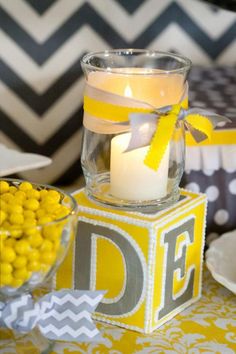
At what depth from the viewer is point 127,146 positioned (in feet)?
2.72

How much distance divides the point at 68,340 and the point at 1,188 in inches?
7.0

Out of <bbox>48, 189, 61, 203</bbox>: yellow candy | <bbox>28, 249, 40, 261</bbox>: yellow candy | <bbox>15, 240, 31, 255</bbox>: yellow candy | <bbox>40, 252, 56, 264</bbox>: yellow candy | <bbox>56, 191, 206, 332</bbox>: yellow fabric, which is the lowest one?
<bbox>56, 191, 206, 332</bbox>: yellow fabric

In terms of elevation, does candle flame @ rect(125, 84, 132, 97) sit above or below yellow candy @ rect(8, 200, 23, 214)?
above

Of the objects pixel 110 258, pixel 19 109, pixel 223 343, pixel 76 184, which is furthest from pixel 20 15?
pixel 223 343

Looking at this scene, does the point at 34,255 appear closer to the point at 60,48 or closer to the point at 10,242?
the point at 10,242

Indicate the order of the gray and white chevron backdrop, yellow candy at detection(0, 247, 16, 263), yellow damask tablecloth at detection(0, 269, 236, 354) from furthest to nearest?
1. the gray and white chevron backdrop
2. yellow damask tablecloth at detection(0, 269, 236, 354)
3. yellow candy at detection(0, 247, 16, 263)

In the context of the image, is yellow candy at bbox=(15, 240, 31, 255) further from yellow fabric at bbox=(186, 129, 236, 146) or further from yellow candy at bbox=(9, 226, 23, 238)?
yellow fabric at bbox=(186, 129, 236, 146)

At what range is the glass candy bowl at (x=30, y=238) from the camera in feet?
2.24

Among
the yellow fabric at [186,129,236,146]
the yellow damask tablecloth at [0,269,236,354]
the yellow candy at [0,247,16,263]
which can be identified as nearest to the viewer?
the yellow candy at [0,247,16,263]

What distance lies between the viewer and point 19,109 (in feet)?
3.93

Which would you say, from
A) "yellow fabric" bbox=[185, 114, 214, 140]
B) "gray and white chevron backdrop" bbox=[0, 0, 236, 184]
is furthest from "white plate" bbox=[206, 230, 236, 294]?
"gray and white chevron backdrop" bbox=[0, 0, 236, 184]

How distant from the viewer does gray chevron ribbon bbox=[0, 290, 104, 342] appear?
75 centimetres

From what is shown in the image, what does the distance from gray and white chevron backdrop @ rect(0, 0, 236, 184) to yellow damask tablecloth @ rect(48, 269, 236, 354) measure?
1.48ft

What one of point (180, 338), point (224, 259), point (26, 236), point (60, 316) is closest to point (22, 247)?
point (26, 236)
